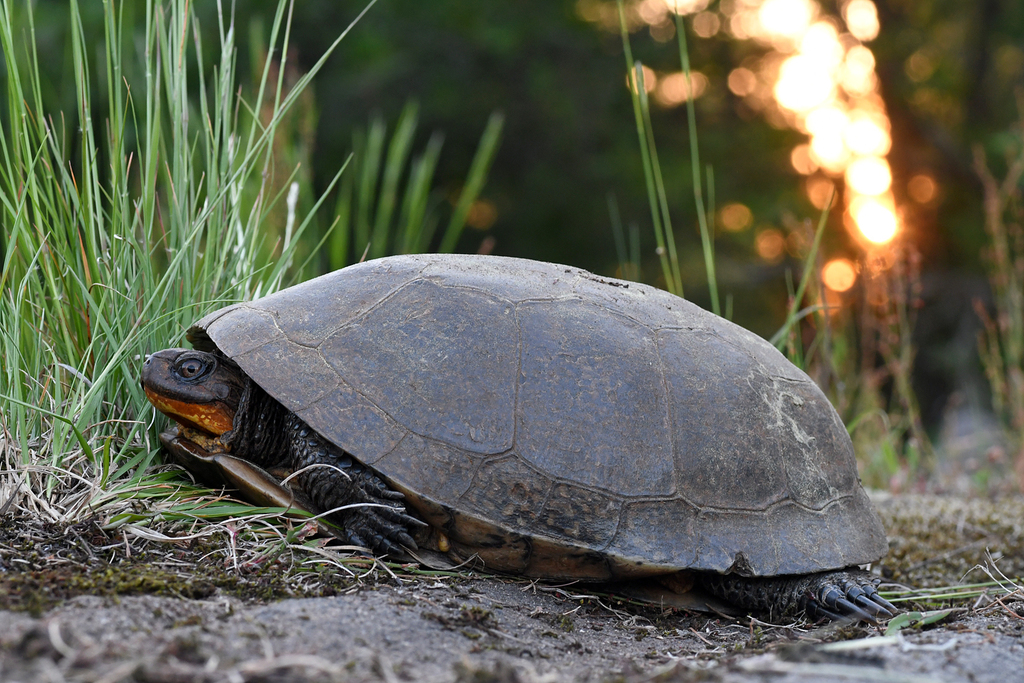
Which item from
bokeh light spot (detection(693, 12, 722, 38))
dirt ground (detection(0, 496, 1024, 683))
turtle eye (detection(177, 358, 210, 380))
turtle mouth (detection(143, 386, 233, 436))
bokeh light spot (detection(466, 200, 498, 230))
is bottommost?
bokeh light spot (detection(466, 200, 498, 230))

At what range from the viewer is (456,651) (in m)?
1.78

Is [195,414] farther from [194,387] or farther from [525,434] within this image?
[525,434]

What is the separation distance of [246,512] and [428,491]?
511 millimetres

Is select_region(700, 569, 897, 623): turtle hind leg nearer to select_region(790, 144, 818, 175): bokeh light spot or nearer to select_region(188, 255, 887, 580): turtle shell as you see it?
select_region(188, 255, 887, 580): turtle shell

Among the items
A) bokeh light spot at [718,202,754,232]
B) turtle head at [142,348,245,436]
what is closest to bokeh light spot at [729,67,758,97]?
bokeh light spot at [718,202,754,232]

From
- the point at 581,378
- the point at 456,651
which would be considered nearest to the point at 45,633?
the point at 456,651

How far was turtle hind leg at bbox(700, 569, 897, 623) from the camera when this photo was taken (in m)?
2.41

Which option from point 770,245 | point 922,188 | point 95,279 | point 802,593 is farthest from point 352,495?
point 922,188

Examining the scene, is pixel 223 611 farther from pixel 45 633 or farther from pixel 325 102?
pixel 325 102

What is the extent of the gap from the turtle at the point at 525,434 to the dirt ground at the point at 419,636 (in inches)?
6.5

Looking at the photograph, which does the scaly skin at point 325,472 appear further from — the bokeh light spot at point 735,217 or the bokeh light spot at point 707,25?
the bokeh light spot at point 707,25

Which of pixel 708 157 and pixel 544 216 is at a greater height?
pixel 708 157

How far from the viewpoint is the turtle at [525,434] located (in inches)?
89.4

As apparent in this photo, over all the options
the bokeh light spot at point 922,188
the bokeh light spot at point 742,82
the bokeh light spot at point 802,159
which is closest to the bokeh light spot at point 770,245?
the bokeh light spot at point 802,159
